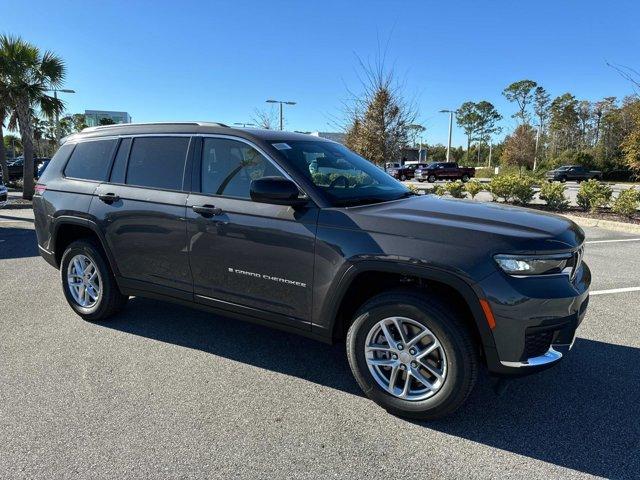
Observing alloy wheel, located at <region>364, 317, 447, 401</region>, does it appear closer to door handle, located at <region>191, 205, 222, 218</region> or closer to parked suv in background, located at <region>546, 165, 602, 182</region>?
door handle, located at <region>191, 205, 222, 218</region>

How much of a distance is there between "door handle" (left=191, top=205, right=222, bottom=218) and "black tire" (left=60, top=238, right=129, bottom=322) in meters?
1.38

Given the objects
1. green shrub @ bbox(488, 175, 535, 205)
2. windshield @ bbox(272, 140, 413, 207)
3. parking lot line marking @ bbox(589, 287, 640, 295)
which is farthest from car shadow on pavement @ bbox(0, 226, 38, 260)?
green shrub @ bbox(488, 175, 535, 205)

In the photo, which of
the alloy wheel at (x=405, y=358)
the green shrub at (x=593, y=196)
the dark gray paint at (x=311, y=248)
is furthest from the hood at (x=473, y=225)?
the green shrub at (x=593, y=196)

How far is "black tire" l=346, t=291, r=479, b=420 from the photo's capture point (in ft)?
9.27

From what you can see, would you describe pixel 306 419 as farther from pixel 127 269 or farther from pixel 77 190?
pixel 77 190

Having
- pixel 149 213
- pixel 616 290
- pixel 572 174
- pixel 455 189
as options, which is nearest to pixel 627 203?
pixel 455 189

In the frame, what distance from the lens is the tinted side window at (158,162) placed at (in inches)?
155

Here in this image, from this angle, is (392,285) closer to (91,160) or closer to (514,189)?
(91,160)

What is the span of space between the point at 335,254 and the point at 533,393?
1.72m

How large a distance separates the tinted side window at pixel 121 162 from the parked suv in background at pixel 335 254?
13mm

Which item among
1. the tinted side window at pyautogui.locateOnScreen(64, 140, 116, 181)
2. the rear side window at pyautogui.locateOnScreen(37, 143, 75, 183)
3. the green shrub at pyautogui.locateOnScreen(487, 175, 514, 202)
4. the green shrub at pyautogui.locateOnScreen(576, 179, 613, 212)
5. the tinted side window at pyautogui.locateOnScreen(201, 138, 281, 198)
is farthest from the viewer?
the green shrub at pyautogui.locateOnScreen(487, 175, 514, 202)

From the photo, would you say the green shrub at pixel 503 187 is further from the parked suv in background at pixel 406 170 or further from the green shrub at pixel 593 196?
the parked suv in background at pixel 406 170

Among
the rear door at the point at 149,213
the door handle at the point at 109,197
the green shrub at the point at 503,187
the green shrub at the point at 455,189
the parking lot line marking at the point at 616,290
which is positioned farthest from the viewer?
the green shrub at the point at 455,189

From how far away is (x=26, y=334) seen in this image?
4414 millimetres
